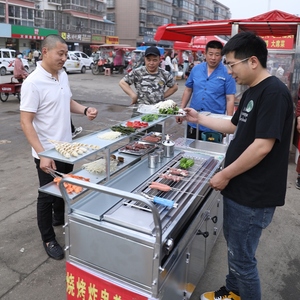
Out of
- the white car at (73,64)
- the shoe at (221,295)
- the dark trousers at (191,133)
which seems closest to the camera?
the shoe at (221,295)

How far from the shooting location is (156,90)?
4.21 metres

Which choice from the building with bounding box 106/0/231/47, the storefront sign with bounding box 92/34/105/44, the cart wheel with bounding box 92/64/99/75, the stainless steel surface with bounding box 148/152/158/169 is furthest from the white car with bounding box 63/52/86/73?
the building with bounding box 106/0/231/47

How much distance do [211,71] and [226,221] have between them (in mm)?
2335

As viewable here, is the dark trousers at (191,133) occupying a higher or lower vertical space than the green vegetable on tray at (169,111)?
lower

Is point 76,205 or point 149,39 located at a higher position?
point 149,39

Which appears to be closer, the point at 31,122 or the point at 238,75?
the point at 238,75

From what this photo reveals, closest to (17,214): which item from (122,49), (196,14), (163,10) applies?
(122,49)

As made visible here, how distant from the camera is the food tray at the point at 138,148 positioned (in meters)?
2.97

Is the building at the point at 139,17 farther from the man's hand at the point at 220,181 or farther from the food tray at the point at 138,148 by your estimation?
the man's hand at the point at 220,181

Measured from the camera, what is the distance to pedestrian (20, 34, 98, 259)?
2.52 m

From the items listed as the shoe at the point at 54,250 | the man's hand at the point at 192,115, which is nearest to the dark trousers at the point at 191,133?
the man's hand at the point at 192,115

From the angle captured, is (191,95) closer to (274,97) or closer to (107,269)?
(274,97)

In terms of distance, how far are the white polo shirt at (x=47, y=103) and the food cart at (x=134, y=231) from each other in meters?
0.36

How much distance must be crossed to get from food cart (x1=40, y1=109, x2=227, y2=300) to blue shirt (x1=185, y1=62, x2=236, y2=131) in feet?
4.76
